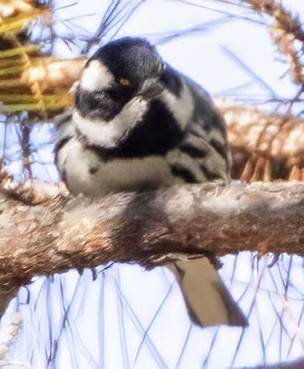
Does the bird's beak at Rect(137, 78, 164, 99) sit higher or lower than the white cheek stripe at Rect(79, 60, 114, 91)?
lower

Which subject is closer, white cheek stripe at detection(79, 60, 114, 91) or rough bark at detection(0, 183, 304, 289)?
rough bark at detection(0, 183, 304, 289)

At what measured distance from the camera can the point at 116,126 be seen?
1372 mm

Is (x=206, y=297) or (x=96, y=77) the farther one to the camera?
(x=206, y=297)

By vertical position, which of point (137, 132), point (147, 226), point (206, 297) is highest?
point (137, 132)

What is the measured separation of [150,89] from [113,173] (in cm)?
14

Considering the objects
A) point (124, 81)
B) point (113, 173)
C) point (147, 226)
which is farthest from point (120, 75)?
point (147, 226)

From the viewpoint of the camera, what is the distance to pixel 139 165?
4.48 feet

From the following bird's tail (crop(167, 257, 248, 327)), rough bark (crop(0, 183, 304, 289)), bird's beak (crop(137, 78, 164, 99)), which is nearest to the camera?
rough bark (crop(0, 183, 304, 289))

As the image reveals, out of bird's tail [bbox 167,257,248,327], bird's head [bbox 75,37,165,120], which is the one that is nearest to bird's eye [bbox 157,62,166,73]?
bird's head [bbox 75,37,165,120]

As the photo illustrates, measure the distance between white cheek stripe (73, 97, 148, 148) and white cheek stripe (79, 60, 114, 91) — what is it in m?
0.05

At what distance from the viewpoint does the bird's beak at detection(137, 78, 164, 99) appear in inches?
52.7

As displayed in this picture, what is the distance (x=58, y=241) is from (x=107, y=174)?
0.19 m

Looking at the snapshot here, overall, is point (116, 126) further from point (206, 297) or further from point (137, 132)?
point (206, 297)

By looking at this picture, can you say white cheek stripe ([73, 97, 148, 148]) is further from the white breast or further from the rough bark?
the rough bark
